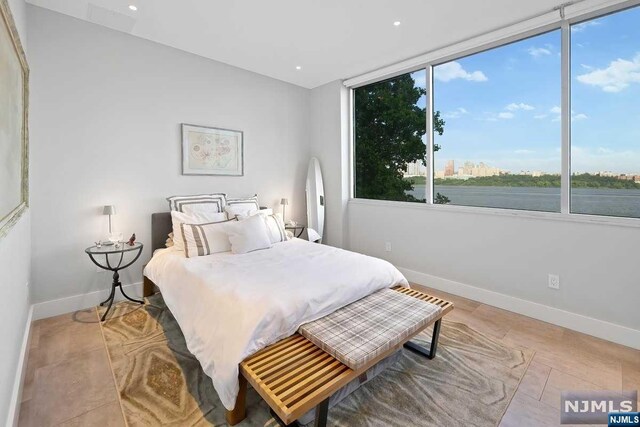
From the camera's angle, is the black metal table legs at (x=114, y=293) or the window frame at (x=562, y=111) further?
the black metal table legs at (x=114, y=293)

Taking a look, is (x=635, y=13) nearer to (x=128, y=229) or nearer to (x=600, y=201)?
(x=600, y=201)

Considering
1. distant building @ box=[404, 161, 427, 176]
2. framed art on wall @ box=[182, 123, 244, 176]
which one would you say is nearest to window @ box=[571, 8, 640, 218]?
distant building @ box=[404, 161, 427, 176]

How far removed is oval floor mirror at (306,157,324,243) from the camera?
446 centimetres

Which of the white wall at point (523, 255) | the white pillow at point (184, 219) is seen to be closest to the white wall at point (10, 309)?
the white pillow at point (184, 219)

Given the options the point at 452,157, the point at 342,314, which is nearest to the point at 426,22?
the point at 452,157

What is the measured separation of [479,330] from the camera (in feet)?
8.36

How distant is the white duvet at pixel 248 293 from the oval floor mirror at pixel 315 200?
5.23 feet

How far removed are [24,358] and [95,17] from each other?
112 inches

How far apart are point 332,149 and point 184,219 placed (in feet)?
7.61

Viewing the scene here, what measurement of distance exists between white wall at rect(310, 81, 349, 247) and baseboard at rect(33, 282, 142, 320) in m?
2.71

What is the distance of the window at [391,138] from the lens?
3730 mm

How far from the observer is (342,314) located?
6.35ft

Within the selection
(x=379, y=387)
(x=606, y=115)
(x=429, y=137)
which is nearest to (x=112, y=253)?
(x=379, y=387)

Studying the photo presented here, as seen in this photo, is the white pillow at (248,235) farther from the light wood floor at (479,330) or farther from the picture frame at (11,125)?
the picture frame at (11,125)
